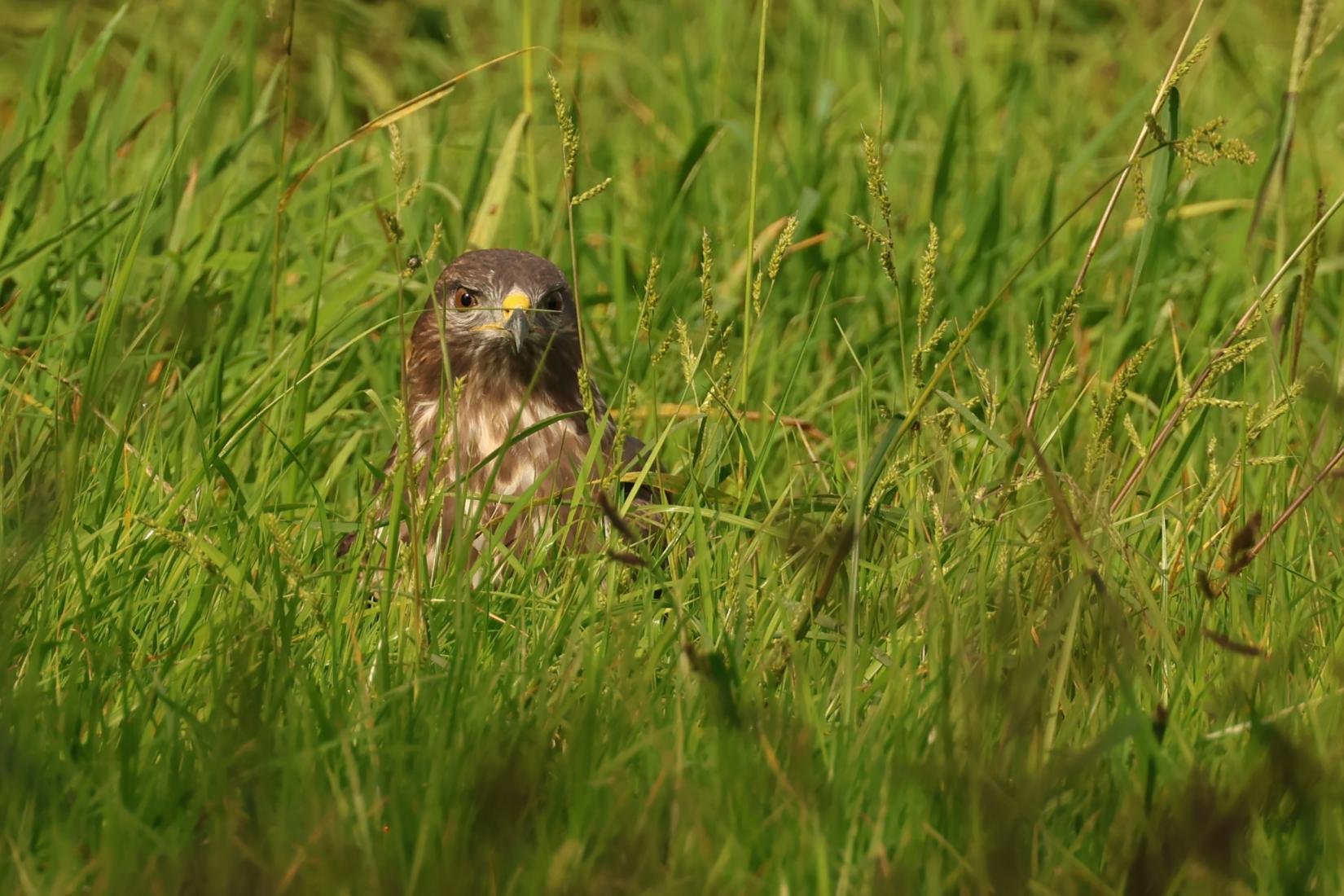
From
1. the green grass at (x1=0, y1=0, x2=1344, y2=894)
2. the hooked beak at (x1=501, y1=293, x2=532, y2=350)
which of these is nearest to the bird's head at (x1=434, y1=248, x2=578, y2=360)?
the hooked beak at (x1=501, y1=293, x2=532, y2=350)

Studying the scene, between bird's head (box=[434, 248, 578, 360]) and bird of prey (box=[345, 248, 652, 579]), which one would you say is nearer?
bird of prey (box=[345, 248, 652, 579])

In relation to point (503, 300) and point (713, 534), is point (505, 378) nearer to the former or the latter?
point (503, 300)

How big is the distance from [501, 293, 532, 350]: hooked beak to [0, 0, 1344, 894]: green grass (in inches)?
14.7

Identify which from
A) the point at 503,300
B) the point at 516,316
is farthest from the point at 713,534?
the point at 503,300

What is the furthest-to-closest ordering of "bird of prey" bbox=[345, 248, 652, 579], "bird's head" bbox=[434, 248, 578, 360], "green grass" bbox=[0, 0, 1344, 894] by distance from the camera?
1. "bird's head" bbox=[434, 248, 578, 360]
2. "bird of prey" bbox=[345, 248, 652, 579]
3. "green grass" bbox=[0, 0, 1344, 894]

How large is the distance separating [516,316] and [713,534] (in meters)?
0.95

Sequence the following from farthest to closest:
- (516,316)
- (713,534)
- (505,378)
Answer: (505,378) < (516,316) < (713,534)

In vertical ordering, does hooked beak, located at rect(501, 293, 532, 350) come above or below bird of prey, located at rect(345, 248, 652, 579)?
above

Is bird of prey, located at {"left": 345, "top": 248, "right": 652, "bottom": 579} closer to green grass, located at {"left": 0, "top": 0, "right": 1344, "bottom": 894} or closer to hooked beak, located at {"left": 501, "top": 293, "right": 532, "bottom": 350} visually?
hooked beak, located at {"left": 501, "top": 293, "right": 532, "bottom": 350}

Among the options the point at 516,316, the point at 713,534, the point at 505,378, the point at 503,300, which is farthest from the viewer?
the point at 505,378

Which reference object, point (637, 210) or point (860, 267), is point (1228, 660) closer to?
point (860, 267)

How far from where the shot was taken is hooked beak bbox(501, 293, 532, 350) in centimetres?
419

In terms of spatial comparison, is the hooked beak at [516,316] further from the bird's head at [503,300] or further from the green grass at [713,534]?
the green grass at [713,534]

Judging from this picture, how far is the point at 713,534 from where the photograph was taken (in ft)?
11.5
